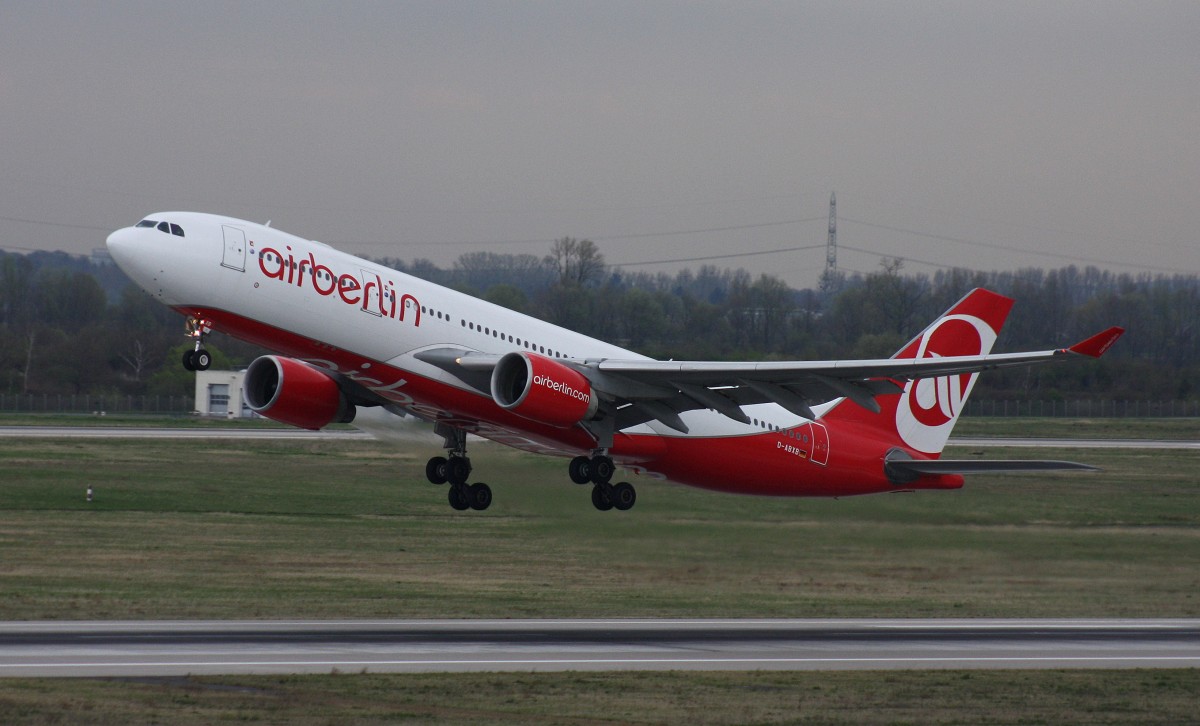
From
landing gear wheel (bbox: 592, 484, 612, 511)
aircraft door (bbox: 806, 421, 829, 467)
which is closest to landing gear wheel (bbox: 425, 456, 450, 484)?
landing gear wheel (bbox: 592, 484, 612, 511)

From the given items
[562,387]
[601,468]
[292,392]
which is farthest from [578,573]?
[562,387]

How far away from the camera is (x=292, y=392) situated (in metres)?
33.2

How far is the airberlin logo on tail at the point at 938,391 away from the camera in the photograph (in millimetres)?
39719

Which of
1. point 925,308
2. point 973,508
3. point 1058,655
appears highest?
point 925,308

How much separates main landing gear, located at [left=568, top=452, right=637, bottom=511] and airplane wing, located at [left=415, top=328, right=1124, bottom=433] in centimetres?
99

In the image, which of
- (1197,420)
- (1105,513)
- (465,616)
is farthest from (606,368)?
(1197,420)

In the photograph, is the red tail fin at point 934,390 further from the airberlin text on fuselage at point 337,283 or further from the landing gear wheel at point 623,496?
the airberlin text on fuselage at point 337,283

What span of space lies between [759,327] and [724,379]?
6009 cm

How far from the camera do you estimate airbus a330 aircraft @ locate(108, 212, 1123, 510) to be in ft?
95.0

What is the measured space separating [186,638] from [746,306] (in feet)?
217

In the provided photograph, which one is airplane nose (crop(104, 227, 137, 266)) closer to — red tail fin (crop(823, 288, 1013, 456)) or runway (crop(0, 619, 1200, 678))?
runway (crop(0, 619, 1200, 678))

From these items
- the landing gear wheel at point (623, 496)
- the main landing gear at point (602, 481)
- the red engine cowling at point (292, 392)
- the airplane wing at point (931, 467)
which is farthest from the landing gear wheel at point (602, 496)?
the airplane wing at point (931, 467)

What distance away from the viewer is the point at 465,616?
36719 mm

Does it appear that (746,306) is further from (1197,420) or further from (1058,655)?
(1058,655)
